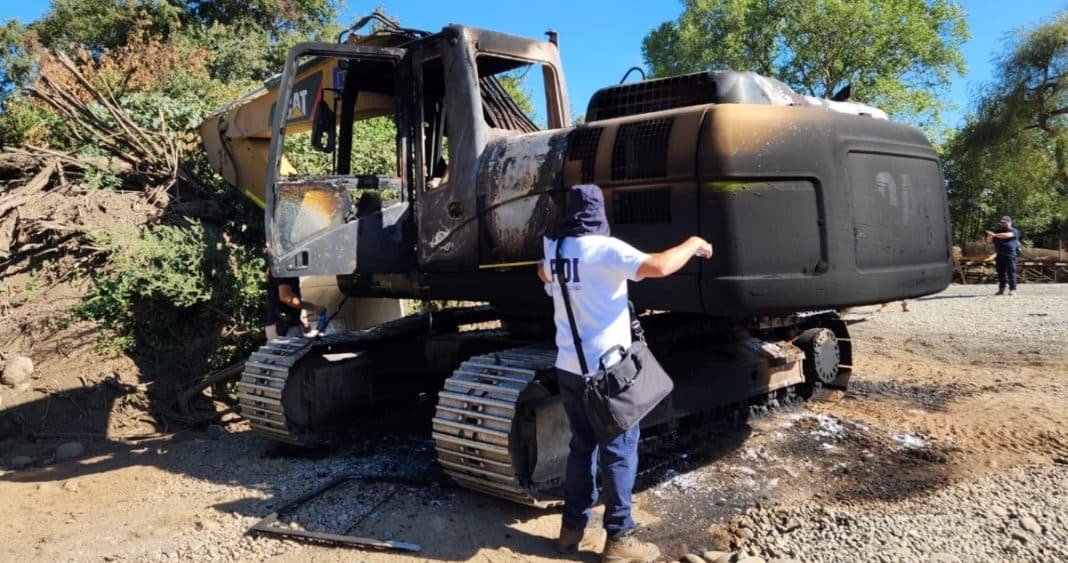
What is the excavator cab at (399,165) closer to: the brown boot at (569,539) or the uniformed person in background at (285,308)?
the uniformed person in background at (285,308)

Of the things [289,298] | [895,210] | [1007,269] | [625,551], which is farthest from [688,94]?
[1007,269]

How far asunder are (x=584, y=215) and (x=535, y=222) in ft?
3.03

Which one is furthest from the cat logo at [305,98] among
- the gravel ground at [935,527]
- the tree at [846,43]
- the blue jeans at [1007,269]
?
the tree at [846,43]

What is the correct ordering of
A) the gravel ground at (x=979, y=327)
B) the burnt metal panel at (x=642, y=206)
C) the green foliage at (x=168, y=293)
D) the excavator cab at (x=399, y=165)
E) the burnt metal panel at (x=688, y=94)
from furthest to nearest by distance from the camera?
the gravel ground at (x=979, y=327) < the green foliage at (x=168, y=293) < the excavator cab at (x=399, y=165) < the burnt metal panel at (x=688, y=94) < the burnt metal panel at (x=642, y=206)

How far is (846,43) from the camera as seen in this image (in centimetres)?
2609

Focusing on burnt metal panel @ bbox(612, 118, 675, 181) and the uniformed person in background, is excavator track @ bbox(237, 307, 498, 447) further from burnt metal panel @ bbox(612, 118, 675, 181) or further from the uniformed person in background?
burnt metal panel @ bbox(612, 118, 675, 181)

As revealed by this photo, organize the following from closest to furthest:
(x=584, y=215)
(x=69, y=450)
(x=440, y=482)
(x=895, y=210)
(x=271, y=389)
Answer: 1. (x=584, y=215)
2. (x=895, y=210)
3. (x=440, y=482)
4. (x=271, y=389)
5. (x=69, y=450)

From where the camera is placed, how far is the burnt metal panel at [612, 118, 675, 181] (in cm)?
388

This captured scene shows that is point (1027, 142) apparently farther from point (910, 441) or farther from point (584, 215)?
point (584, 215)

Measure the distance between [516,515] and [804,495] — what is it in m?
1.70

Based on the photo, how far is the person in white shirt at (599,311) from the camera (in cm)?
334

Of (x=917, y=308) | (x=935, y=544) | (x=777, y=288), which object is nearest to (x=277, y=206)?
(x=777, y=288)

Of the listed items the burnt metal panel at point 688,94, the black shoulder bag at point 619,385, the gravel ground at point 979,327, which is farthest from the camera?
the gravel ground at point 979,327

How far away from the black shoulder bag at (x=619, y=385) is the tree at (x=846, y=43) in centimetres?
2441
